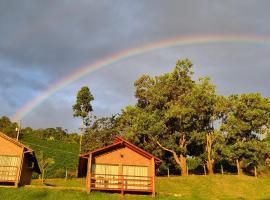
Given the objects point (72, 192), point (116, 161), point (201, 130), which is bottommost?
point (72, 192)

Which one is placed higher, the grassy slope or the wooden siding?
the grassy slope

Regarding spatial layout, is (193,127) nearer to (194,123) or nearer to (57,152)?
(194,123)

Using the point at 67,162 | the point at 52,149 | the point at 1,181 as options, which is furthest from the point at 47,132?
the point at 1,181

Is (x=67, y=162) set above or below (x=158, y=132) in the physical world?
below

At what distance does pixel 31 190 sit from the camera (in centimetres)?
3597

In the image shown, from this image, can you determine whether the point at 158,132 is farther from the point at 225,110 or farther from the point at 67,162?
the point at 67,162

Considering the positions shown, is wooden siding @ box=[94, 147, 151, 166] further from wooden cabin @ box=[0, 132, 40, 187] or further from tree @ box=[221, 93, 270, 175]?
tree @ box=[221, 93, 270, 175]

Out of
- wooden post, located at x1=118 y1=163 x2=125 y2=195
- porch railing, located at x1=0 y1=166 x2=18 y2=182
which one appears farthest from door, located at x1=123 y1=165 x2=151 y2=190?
porch railing, located at x1=0 y1=166 x2=18 y2=182

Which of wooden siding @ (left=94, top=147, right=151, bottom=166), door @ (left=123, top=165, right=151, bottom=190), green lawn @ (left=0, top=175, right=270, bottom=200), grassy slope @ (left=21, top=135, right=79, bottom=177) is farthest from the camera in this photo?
grassy slope @ (left=21, top=135, right=79, bottom=177)

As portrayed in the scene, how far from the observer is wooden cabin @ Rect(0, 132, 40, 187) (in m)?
38.7

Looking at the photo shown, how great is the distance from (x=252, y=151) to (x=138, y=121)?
21638 mm

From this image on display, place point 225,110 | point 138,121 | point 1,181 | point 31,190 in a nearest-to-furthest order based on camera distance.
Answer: point 31,190, point 1,181, point 138,121, point 225,110

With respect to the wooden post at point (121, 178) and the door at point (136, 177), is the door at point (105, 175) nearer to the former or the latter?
the wooden post at point (121, 178)

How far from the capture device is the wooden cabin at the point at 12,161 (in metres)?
38.7
